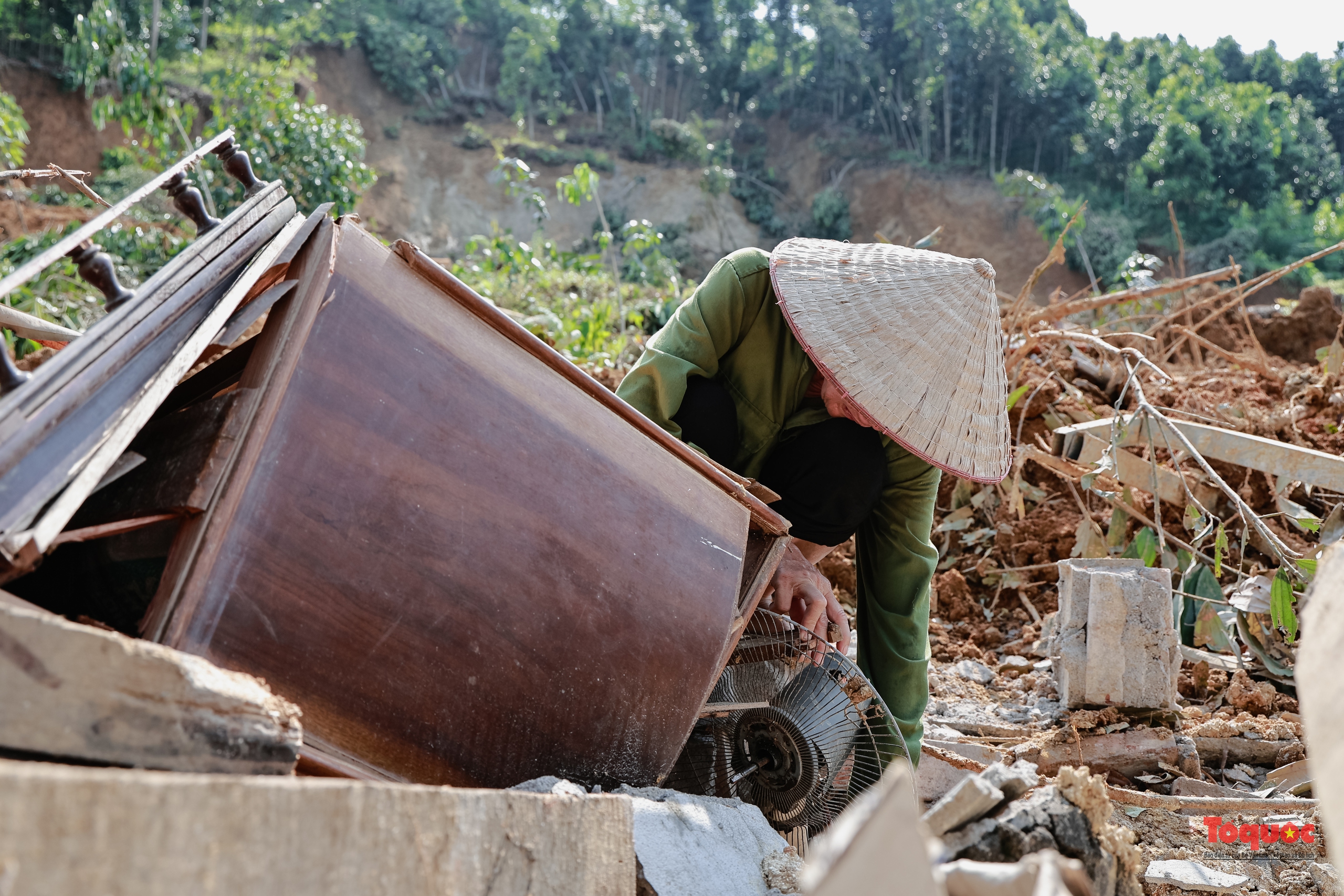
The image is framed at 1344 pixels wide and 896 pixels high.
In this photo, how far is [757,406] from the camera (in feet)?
6.89

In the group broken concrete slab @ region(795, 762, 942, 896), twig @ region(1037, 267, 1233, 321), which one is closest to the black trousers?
broken concrete slab @ region(795, 762, 942, 896)

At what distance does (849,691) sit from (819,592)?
19 centimetres

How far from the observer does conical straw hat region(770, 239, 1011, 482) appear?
1726mm

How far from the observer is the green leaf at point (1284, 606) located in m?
2.42

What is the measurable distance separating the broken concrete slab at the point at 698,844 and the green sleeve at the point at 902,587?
2.30ft

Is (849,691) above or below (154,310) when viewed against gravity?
below

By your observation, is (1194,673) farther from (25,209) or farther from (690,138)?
(690,138)

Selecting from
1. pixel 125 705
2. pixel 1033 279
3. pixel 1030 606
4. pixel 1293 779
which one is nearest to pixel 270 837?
pixel 125 705

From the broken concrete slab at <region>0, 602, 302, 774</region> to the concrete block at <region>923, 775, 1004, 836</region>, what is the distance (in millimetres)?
663

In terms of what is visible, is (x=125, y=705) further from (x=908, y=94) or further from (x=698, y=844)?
(x=908, y=94)

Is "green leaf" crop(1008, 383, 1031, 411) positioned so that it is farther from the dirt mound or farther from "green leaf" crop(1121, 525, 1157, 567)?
the dirt mound

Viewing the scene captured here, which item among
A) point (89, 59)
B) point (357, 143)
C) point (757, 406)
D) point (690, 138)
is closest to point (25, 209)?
point (89, 59)

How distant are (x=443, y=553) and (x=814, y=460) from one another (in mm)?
1044

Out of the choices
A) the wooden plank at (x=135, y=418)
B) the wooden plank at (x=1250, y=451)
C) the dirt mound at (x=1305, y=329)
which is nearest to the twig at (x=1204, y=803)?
the wooden plank at (x=1250, y=451)
